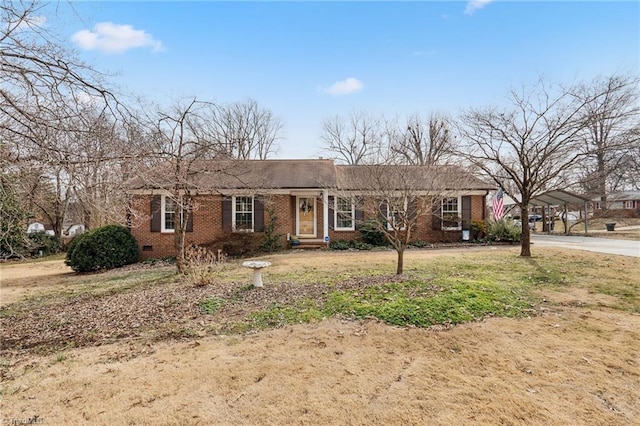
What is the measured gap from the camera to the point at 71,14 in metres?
4.05

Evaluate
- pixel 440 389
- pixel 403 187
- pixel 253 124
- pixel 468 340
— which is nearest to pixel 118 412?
pixel 440 389

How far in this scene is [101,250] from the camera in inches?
487

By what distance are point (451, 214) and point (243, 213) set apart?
9.83 metres

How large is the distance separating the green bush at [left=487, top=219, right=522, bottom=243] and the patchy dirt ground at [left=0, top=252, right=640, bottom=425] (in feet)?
35.2

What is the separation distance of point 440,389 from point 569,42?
419 inches

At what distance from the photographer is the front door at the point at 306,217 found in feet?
52.3

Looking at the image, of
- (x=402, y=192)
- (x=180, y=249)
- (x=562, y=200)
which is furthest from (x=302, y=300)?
(x=562, y=200)

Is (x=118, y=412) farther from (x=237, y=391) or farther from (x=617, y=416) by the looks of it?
(x=617, y=416)

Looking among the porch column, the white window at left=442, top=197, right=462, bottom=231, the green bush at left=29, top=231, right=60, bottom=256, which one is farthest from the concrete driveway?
the green bush at left=29, top=231, right=60, bottom=256

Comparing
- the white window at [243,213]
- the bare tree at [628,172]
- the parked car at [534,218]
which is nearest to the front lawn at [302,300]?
the white window at [243,213]

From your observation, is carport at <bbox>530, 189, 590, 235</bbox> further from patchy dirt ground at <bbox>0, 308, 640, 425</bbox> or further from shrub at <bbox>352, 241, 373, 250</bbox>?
patchy dirt ground at <bbox>0, 308, 640, 425</bbox>

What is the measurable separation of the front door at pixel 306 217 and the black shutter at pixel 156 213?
6.11 m

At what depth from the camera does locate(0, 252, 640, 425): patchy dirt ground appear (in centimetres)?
284

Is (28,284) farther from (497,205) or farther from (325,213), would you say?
(497,205)
